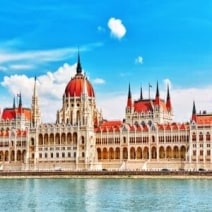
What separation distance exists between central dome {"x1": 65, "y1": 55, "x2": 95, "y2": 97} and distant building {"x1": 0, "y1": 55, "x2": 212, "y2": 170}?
0.24m

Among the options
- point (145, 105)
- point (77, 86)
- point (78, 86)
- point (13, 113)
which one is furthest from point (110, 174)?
point (13, 113)

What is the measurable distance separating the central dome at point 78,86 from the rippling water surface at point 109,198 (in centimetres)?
6253

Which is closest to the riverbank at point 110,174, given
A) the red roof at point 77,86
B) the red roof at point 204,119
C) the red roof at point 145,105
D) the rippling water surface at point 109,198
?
the red roof at point 204,119

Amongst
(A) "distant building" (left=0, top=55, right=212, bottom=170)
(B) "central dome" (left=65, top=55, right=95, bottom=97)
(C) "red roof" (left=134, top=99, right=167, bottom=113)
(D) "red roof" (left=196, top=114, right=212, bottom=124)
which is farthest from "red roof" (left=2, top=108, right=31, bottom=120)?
(D) "red roof" (left=196, top=114, right=212, bottom=124)

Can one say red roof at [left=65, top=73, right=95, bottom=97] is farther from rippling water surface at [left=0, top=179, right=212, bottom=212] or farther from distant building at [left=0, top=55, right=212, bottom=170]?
rippling water surface at [left=0, top=179, right=212, bottom=212]

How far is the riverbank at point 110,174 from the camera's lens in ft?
368

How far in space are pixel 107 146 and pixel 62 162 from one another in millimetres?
10753

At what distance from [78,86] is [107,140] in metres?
19.3

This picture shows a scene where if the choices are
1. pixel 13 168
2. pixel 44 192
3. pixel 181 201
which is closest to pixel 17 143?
pixel 13 168

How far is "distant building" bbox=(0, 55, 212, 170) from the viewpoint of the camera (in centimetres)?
13062

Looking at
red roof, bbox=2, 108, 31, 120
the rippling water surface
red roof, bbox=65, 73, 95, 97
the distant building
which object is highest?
red roof, bbox=65, 73, 95, 97

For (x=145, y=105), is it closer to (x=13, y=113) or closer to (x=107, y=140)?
(x=107, y=140)

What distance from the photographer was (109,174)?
393 ft

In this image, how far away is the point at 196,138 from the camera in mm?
129875
